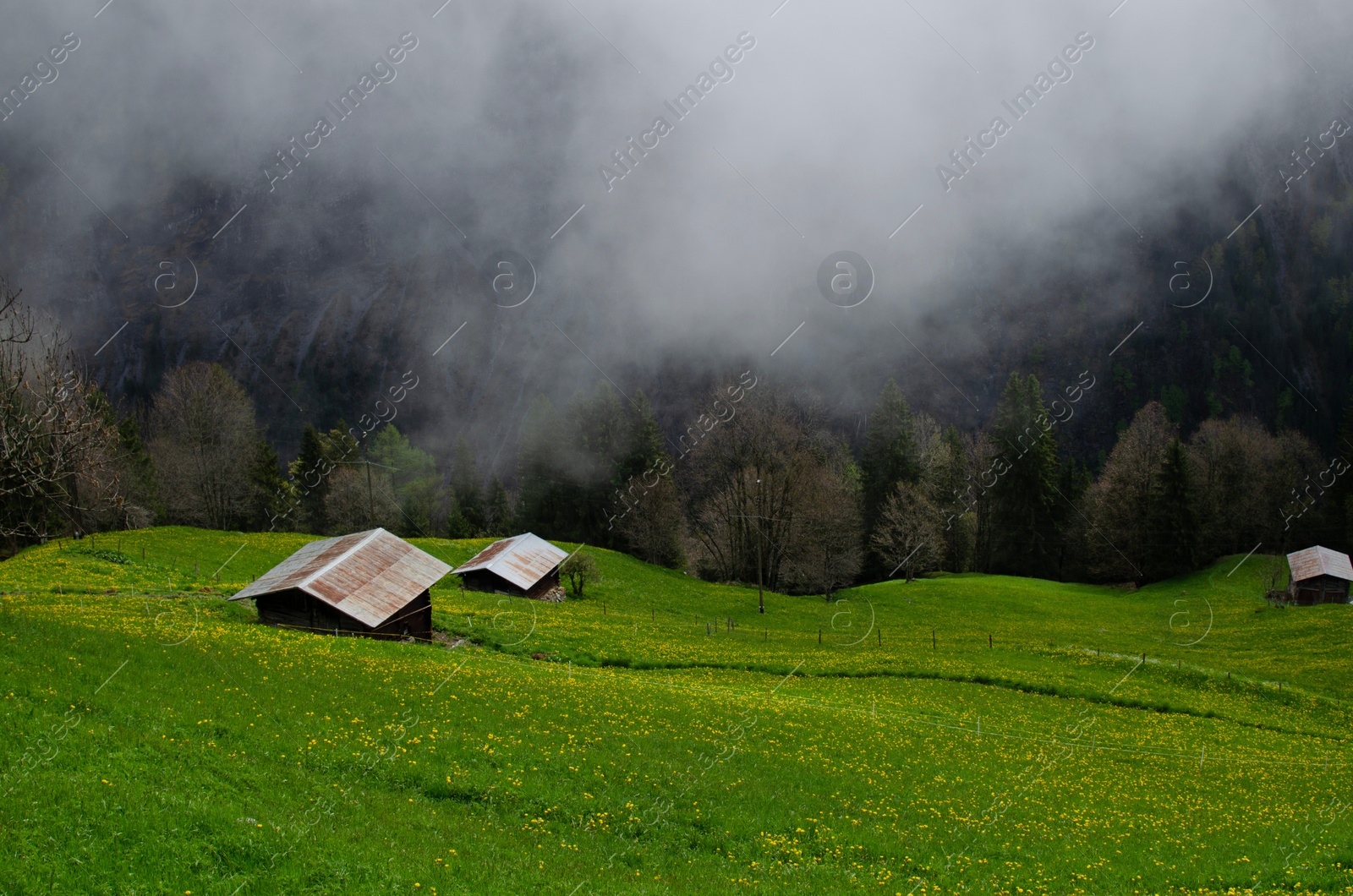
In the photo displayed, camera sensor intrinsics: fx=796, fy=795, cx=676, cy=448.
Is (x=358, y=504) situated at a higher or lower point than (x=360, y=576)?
higher

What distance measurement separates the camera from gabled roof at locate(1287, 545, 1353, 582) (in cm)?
7238

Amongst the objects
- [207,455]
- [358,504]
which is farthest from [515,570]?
[207,455]

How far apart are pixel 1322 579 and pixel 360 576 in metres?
82.4

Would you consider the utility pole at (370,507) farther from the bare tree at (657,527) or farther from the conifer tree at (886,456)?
the conifer tree at (886,456)

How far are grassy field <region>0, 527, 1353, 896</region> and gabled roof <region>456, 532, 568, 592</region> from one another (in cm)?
1990

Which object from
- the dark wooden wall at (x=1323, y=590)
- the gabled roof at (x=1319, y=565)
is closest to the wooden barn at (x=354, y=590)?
the gabled roof at (x=1319, y=565)

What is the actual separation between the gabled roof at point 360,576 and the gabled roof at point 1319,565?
3024 inches

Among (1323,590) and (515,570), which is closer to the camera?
(515,570)

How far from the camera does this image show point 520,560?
69375 mm

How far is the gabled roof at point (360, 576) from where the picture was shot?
4016cm

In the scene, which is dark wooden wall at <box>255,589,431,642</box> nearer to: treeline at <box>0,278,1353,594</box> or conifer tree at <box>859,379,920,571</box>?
treeline at <box>0,278,1353,594</box>

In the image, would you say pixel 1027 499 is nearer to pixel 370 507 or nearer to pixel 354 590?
pixel 370 507

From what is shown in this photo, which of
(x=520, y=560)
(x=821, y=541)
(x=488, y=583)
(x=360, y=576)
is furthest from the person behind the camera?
(x=821, y=541)

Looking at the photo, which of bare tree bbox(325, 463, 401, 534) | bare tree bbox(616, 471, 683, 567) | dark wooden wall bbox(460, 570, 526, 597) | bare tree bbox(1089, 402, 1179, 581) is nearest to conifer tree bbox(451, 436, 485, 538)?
bare tree bbox(325, 463, 401, 534)
